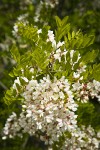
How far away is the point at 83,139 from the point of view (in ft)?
13.8

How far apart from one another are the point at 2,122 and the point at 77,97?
178 centimetres

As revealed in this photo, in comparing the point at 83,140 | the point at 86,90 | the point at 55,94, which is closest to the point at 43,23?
the point at 83,140

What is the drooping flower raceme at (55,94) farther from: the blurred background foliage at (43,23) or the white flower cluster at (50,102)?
the blurred background foliage at (43,23)

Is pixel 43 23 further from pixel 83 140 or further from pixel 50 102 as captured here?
pixel 50 102

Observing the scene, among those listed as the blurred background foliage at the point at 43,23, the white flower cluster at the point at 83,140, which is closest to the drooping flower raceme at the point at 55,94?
the white flower cluster at the point at 83,140

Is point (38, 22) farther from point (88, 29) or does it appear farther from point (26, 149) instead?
point (26, 149)

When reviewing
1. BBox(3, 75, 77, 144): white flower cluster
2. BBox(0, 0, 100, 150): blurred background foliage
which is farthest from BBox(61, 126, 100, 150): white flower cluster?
BBox(3, 75, 77, 144): white flower cluster

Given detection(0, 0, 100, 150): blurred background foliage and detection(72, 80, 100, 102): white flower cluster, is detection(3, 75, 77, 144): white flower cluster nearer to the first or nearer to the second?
detection(72, 80, 100, 102): white flower cluster

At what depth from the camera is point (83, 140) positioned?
4.19 meters

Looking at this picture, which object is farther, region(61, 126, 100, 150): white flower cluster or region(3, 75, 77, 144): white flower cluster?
region(61, 126, 100, 150): white flower cluster

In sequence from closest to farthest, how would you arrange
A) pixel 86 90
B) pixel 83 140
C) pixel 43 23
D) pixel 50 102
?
1. pixel 50 102
2. pixel 86 90
3. pixel 83 140
4. pixel 43 23

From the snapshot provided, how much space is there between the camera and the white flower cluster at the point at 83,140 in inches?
158

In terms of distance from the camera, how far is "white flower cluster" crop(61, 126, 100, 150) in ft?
13.1

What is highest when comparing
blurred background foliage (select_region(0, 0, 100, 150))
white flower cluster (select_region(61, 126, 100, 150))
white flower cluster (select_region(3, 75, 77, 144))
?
blurred background foliage (select_region(0, 0, 100, 150))
